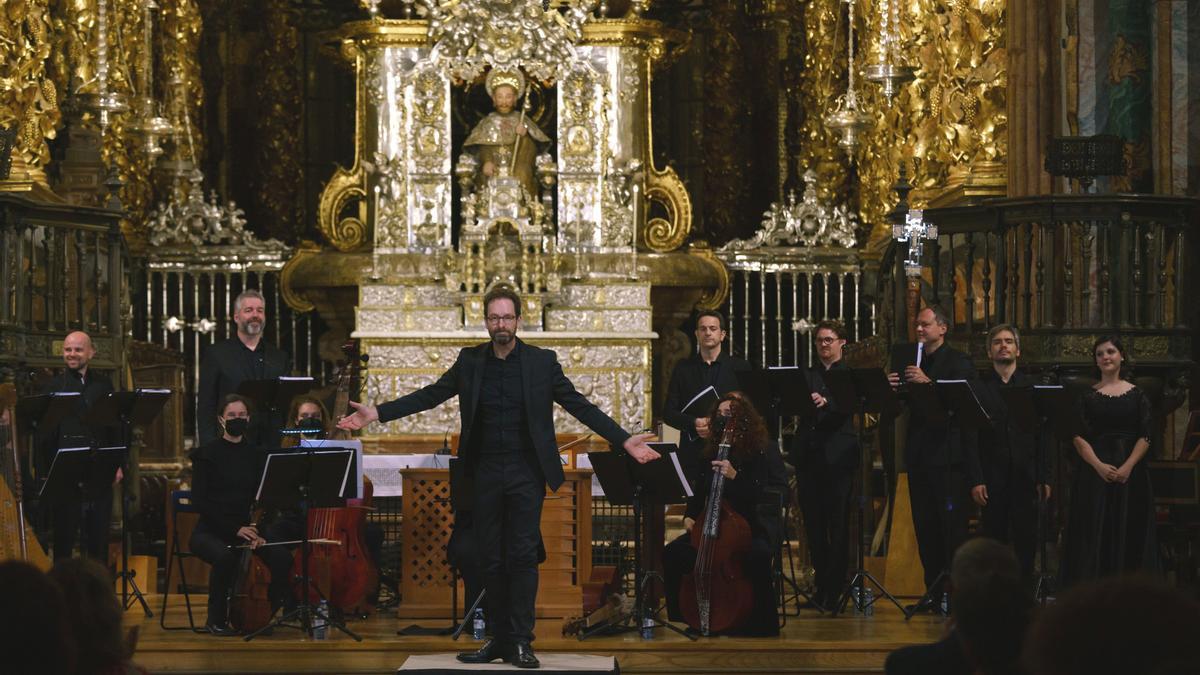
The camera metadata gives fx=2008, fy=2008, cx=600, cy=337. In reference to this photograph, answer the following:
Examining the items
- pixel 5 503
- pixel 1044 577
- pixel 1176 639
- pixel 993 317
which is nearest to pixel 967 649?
pixel 1176 639

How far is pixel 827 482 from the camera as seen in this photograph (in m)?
10.3

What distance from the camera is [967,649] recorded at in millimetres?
4270

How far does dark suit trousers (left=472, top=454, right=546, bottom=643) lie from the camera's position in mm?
8312

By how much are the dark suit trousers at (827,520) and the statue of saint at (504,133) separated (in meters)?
6.18

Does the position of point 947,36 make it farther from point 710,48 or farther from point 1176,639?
point 1176,639

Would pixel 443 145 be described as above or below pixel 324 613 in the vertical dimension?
above

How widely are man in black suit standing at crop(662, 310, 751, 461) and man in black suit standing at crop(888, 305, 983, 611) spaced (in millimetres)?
895

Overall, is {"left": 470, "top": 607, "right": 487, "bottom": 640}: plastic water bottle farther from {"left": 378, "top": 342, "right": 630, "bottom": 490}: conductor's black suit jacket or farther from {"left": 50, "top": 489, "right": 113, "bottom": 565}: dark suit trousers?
{"left": 50, "top": 489, "right": 113, "bottom": 565}: dark suit trousers

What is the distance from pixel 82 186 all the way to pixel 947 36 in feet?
21.0

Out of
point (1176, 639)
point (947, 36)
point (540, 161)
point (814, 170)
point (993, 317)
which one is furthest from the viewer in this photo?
point (814, 170)

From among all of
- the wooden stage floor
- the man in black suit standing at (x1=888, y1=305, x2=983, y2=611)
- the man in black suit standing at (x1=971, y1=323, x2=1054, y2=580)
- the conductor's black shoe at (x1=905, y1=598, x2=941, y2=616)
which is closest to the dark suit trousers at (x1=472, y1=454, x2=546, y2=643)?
the wooden stage floor

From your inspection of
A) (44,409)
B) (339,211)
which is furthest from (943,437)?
(339,211)

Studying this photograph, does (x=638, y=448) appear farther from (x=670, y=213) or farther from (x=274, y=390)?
(x=670, y=213)

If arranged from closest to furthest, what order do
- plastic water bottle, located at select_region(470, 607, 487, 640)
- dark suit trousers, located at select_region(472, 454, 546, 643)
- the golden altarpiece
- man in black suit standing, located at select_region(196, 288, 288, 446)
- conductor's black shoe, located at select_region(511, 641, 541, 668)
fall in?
conductor's black shoe, located at select_region(511, 641, 541, 668), dark suit trousers, located at select_region(472, 454, 546, 643), plastic water bottle, located at select_region(470, 607, 487, 640), man in black suit standing, located at select_region(196, 288, 288, 446), the golden altarpiece
